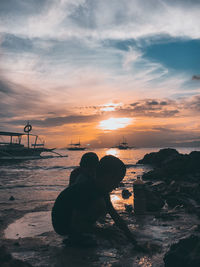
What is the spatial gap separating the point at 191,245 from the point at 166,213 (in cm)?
331

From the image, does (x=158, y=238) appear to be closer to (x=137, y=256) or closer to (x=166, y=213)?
(x=137, y=256)

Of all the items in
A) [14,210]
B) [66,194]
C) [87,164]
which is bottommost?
[14,210]

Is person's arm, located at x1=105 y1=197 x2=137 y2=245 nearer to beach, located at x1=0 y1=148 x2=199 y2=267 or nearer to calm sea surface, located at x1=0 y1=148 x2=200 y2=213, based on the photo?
beach, located at x1=0 y1=148 x2=199 y2=267

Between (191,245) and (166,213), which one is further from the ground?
(191,245)

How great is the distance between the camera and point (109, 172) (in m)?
3.62

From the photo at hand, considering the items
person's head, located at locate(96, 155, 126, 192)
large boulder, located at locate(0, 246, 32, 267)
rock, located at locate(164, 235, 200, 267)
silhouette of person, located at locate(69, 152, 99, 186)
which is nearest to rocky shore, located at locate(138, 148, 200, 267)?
rock, located at locate(164, 235, 200, 267)

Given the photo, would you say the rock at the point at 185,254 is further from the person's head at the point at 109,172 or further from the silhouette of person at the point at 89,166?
the silhouette of person at the point at 89,166

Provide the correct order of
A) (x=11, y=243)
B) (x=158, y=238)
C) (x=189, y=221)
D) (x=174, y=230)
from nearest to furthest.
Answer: (x=11, y=243), (x=158, y=238), (x=174, y=230), (x=189, y=221)

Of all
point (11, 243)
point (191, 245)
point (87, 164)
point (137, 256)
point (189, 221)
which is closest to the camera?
point (191, 245)

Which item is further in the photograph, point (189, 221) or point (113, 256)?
point (189, 221)

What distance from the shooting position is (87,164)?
11.9 feet

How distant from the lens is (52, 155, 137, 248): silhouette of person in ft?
11.7

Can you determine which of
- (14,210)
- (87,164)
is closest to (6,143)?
(14,210)

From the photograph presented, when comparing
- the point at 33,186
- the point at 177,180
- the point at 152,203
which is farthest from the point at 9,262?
the point at 177,180
